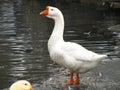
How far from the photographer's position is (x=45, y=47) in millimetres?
14867

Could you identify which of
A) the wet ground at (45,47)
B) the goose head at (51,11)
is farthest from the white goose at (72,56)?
the wet ground at (45,47)

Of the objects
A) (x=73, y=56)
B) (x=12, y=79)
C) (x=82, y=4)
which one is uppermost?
(x=73, y=56)

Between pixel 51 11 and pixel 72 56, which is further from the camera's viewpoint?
pixel 51 11

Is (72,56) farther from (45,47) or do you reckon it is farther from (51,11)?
(45,47)

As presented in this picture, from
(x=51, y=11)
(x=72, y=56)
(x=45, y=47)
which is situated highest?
(x=51, y=11)

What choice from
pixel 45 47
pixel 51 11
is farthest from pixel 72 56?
pixel 45 47

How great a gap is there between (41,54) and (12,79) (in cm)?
326

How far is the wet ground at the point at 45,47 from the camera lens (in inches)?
383

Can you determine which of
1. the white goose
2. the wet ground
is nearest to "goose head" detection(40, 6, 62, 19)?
the white goose

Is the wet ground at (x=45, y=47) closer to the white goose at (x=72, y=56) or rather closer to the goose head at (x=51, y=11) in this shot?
the white goose at (x=72, y=56)

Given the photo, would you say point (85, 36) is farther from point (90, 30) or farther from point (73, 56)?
point (73, 56)

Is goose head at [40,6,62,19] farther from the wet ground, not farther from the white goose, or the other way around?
the wet ground

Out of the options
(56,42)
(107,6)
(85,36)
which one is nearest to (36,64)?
(56,42)

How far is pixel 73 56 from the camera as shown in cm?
873
